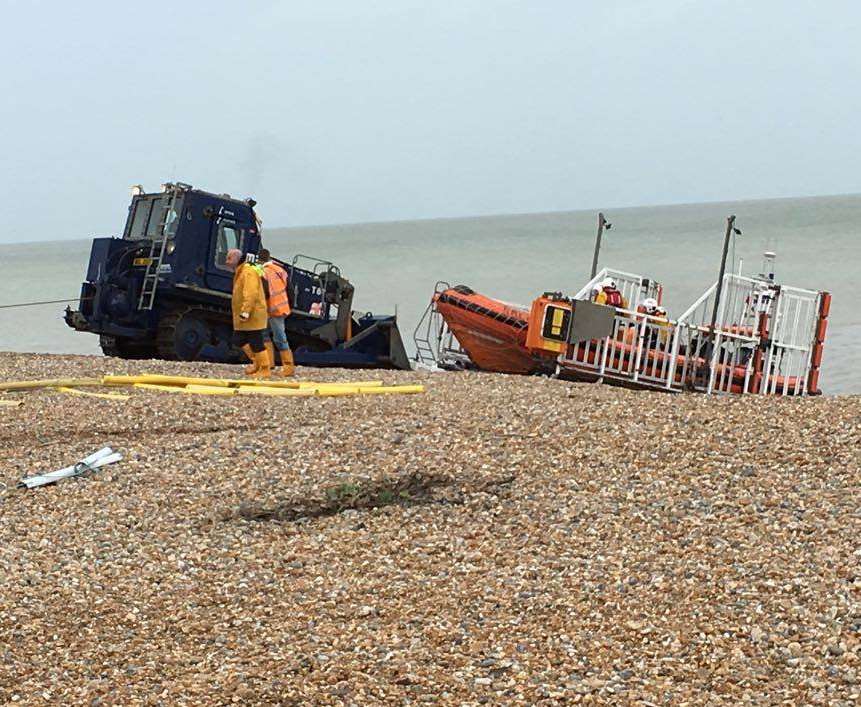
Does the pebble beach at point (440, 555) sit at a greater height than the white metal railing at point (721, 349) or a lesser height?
lesser

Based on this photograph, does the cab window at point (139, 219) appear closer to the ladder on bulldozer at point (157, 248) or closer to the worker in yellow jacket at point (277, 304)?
the ladder on bulldozer at point (157, 248)

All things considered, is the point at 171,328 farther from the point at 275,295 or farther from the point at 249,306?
the point at 249,306

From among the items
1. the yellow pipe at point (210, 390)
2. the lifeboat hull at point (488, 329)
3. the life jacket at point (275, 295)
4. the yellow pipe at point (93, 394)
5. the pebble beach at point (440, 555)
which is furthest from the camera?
the lifeboat hull at point (488, 329)

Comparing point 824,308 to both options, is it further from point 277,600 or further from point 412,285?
point 412,285

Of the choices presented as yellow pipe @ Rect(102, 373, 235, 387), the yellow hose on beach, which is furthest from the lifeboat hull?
yellow pipe @ Rect(102, 373, 235, 387)

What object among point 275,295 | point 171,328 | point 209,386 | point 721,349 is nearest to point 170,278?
point 171,328

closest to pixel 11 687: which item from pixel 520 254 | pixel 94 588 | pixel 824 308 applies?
pixel 94 588

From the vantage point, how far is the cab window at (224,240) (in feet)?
58.7

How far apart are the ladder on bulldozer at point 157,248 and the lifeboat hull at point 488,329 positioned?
166 inches

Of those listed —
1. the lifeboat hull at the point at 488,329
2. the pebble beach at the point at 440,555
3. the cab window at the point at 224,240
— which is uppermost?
the cab window at the point at 224,240

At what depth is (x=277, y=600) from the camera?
690 centimetres

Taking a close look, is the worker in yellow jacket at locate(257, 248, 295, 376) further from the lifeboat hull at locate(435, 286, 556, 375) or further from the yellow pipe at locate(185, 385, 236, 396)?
the lifeboat hull at locate(435, 286, 556, 375)

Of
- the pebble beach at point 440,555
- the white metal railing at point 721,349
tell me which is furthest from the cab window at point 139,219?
the pebble beach at point 440,555

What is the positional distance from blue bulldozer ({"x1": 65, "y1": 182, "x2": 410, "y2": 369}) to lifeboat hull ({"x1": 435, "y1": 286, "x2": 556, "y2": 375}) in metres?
2.19
